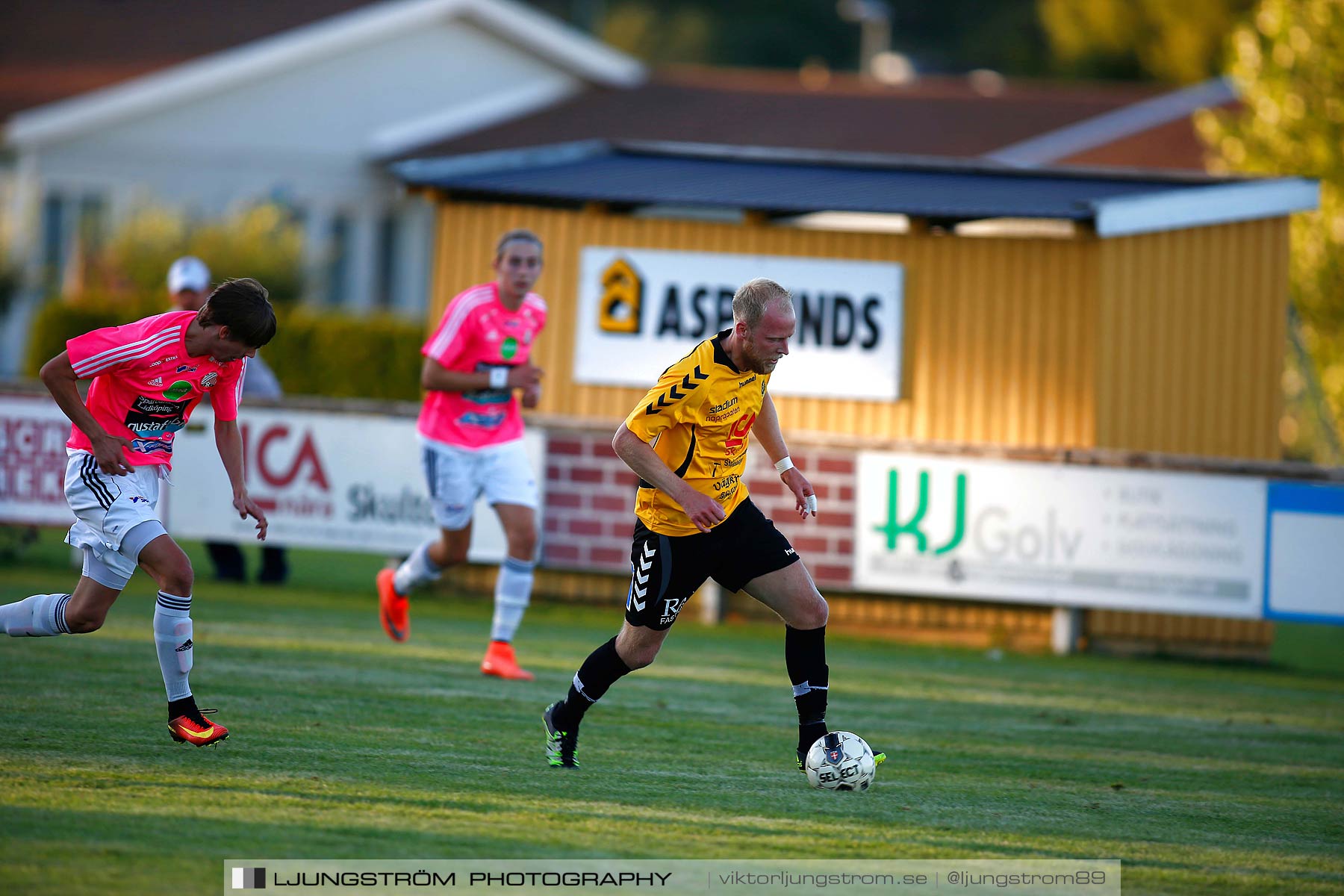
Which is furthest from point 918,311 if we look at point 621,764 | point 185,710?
point 185,710

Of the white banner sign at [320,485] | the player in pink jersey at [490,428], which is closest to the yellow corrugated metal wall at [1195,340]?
the white banner sign at [320,485]

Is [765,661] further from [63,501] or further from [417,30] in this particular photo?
[417,30]

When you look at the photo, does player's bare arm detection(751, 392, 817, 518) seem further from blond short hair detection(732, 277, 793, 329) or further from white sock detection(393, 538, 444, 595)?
white sock detection(393, 538, 444, 595)

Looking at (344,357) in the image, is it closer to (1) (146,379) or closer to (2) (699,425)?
(1) (146,379)

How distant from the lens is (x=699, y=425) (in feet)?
21.7

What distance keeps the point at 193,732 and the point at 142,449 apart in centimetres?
120

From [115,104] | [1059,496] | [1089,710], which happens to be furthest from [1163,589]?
[115,104]

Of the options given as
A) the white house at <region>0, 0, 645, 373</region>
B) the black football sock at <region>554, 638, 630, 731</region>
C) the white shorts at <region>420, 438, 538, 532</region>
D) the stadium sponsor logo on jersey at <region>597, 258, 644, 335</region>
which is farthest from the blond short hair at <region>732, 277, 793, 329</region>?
the white house at <region>0, 0, 645, 373</region>

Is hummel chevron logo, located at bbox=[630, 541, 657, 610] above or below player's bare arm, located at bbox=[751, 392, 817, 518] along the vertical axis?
below

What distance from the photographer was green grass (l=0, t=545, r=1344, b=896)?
5.59 meters

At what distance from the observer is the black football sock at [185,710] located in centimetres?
689

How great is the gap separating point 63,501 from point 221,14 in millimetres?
23522

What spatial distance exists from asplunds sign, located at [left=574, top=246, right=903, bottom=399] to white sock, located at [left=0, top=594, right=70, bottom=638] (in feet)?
23.7

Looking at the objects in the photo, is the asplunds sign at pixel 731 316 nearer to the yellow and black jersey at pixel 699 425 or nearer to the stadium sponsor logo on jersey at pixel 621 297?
the stadium sponsor logo on jersey at pixel 621 297
